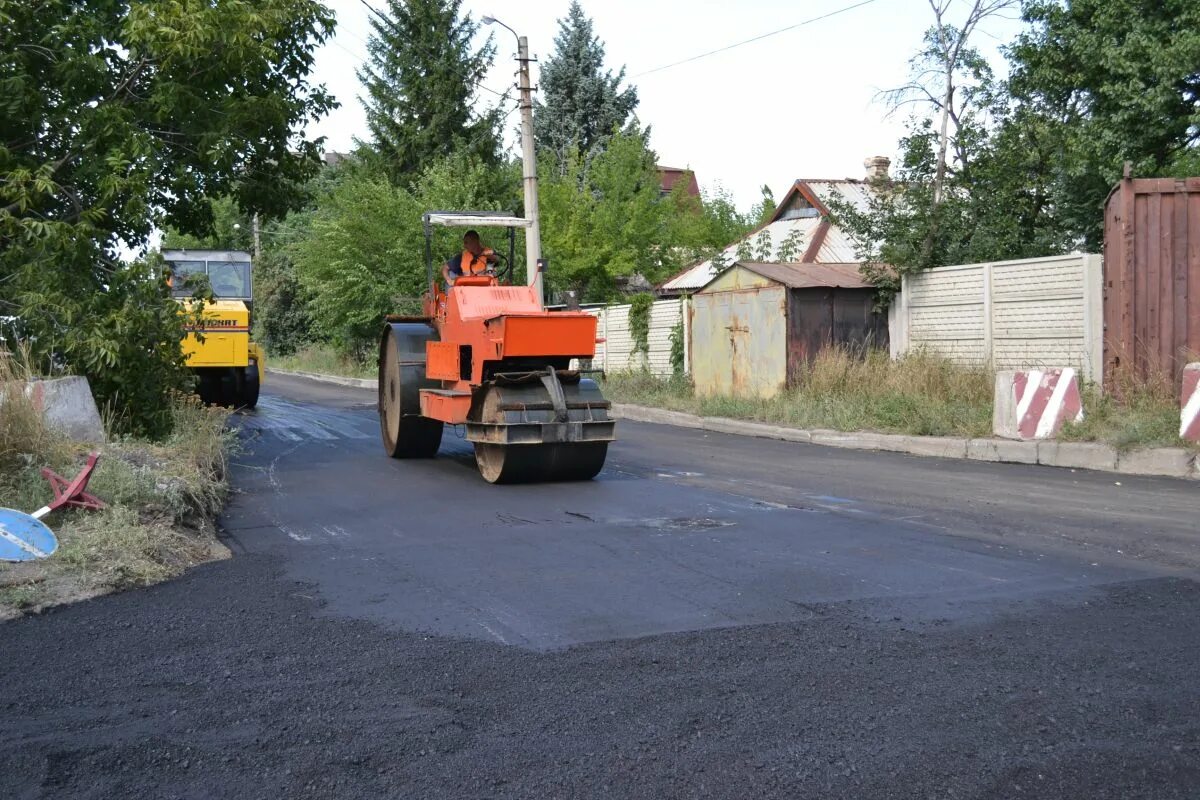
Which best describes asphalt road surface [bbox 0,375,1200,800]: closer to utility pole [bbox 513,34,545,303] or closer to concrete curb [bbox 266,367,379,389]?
utility pole [bbox 513,34,545,303]

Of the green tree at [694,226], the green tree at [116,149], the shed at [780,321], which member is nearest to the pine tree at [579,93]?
the green tree at [694,226]

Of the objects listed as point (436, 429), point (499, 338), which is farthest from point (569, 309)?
point (436, 429)

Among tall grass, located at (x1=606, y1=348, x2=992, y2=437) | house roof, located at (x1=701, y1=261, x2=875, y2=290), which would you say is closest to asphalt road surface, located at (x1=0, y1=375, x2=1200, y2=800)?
tall grass, located at (x1=606, y1=348, x2=992, y2=437)

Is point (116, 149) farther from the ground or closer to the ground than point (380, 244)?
closer to the ground

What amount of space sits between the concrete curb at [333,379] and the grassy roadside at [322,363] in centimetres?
19

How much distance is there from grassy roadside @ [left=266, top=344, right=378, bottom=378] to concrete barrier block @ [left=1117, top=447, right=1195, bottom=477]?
24.2 metres

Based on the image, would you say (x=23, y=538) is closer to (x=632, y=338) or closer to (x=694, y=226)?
(x=632, y=338)

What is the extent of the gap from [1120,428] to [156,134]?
1083 centimetres

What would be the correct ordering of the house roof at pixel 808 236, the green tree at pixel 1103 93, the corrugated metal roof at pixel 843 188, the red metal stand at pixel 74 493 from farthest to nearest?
the corrugated metal roof at pixel 843 188 < the house roof at pixel 808 236 < the green tree at pixel 1103 93 < the red metal stand at pixel 74 493

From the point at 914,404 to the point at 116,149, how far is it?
32.4 ft

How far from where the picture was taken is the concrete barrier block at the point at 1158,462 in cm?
1084

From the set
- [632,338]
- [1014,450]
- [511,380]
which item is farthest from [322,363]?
[1014,450]

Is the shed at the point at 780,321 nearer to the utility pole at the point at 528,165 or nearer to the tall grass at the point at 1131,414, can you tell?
the utility pole at the point at 528,165

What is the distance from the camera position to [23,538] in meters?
6.67
